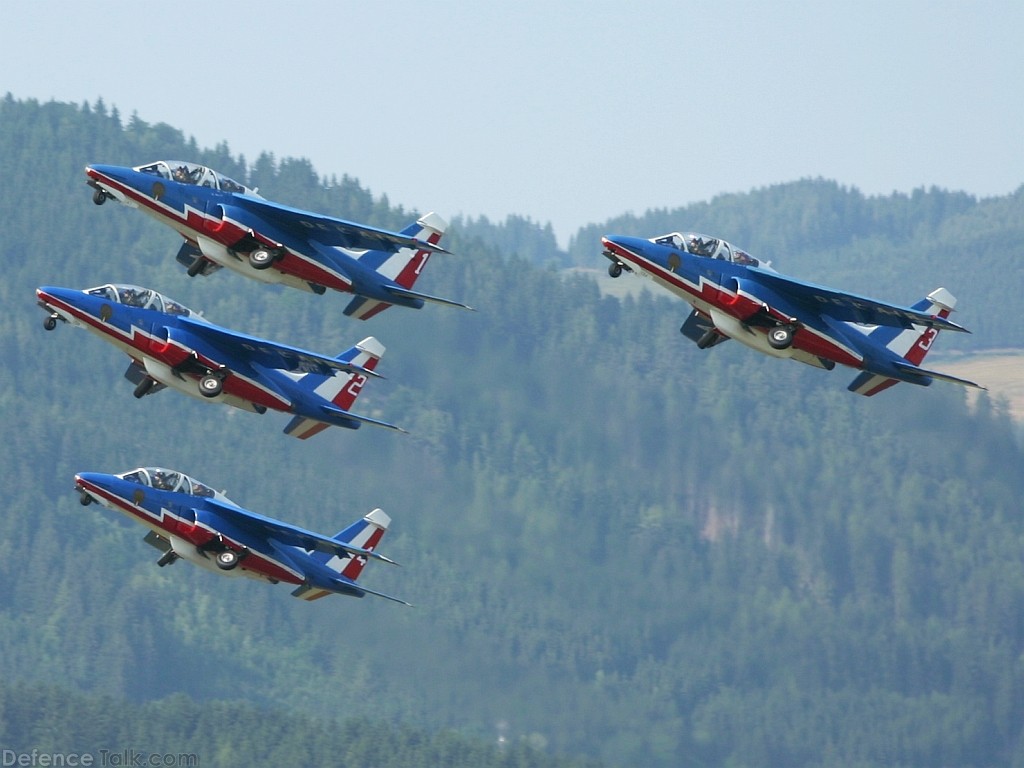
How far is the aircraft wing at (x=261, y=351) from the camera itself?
64312 mm

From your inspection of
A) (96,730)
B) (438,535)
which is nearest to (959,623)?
(438,535)

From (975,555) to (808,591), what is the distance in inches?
871

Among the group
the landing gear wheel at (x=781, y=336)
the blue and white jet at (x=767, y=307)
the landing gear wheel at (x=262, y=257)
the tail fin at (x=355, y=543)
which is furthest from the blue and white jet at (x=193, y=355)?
the landing gear wheel at (x=781, y=336)

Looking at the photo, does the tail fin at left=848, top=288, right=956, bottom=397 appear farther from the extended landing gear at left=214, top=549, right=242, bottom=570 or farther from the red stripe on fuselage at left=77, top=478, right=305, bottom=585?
the red stripe on fuselage at left=77, top=478, right=305, bottom=585

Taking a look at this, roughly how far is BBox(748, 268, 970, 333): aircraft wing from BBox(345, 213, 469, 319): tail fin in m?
11.4

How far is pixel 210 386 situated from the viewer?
211ft

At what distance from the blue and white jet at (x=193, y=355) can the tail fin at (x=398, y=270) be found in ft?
8.33

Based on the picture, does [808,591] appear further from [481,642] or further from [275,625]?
[275,625]

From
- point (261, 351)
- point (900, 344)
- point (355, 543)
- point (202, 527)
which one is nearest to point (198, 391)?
point (261, 351)

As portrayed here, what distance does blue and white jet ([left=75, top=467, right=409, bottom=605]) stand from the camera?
6475 centimetres

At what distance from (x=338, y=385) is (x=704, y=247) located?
Answer: 15.3m

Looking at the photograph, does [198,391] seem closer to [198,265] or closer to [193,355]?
[193,355]

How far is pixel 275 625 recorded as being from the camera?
186375 mm

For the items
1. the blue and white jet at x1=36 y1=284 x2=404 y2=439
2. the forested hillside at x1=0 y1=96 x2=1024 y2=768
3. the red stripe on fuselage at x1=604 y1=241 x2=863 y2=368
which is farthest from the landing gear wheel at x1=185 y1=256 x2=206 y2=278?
the forested hillside at x1=0 y1=96 x2=1024 y2=768
